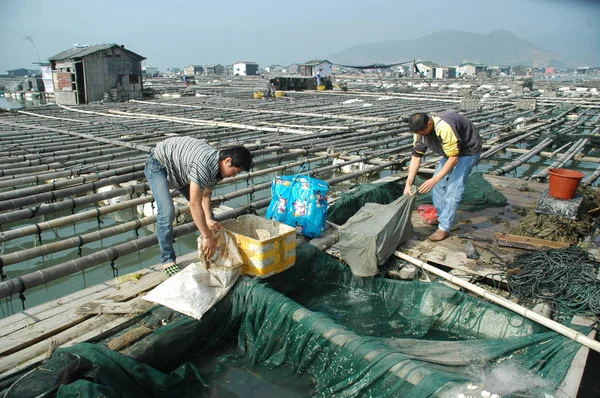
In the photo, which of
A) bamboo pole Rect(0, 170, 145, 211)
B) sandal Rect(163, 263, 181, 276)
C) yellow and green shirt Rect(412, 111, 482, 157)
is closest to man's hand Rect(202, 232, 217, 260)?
sandal Rect(163, 263, 181, 276)

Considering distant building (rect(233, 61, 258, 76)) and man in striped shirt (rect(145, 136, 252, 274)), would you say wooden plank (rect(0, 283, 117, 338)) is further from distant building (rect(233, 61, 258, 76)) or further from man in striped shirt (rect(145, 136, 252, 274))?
distant building (rect(233, 61, 258, 76))

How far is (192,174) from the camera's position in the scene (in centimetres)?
353

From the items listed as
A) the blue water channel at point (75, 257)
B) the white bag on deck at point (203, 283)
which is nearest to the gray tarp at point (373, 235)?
the white bag on deck at point (203, 283)

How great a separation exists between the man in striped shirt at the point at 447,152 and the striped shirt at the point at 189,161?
7.54 ft

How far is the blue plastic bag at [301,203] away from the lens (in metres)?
4.88

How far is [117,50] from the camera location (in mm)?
25109

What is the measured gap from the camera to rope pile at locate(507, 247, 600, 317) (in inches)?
145

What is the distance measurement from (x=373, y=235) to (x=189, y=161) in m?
1.97

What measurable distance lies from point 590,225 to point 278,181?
13.0 ft

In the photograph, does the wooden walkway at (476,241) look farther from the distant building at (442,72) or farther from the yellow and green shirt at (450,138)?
the distant building at (442,72)

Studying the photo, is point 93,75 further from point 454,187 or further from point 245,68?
point 245,68

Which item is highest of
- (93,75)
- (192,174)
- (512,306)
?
(93,75)

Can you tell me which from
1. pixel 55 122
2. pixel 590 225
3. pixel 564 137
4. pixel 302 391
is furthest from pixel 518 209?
pixel 55 122

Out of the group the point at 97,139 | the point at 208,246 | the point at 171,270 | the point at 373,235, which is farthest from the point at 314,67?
the point at 208,246
